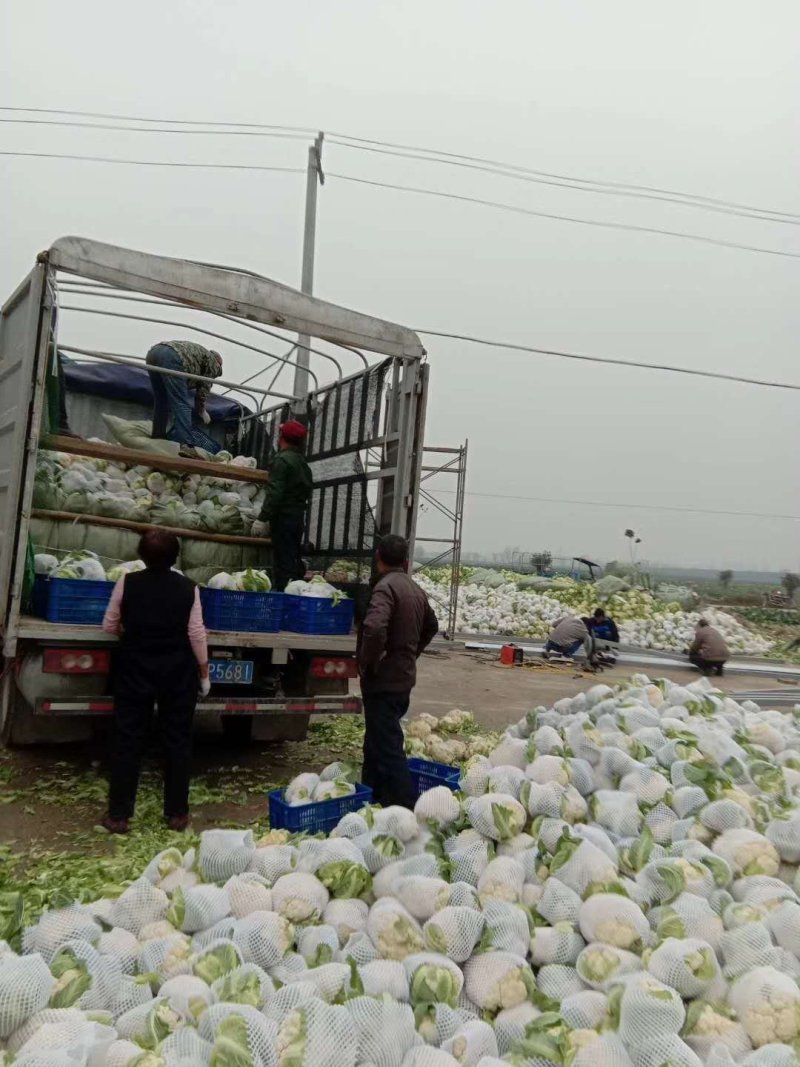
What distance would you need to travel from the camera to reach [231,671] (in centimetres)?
564

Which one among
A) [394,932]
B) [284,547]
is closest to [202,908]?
[394,932]

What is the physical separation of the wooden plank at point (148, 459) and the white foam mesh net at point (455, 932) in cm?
499

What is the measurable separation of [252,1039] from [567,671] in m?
12.4

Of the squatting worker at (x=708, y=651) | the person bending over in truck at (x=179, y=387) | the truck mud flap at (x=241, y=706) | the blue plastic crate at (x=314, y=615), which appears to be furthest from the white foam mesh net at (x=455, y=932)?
the squatting worker at (x=708, y=651)

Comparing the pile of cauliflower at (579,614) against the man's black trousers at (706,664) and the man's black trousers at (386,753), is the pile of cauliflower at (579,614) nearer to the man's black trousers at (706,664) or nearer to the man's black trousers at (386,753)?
the man's black trousers at (706,664)

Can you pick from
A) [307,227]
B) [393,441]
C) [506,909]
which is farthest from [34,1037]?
[307,227]

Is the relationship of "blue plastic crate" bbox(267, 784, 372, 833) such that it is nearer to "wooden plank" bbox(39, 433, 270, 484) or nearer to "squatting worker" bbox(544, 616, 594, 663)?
"wooden plank" bbox(39, 433, 270, 484)

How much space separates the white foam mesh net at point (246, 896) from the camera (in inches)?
118

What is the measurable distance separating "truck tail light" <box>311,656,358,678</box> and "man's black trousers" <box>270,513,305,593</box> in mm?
1140

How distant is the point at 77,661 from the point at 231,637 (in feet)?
3.27

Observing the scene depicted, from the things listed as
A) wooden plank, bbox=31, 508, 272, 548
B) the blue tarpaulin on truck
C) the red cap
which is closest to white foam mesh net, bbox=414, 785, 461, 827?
wooden plank, bbox=31, 508, 272, 548

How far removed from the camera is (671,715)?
16.4 ft

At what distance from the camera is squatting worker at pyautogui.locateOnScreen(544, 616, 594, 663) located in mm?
14961

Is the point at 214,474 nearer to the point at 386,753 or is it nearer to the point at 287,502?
the point at 287,502
